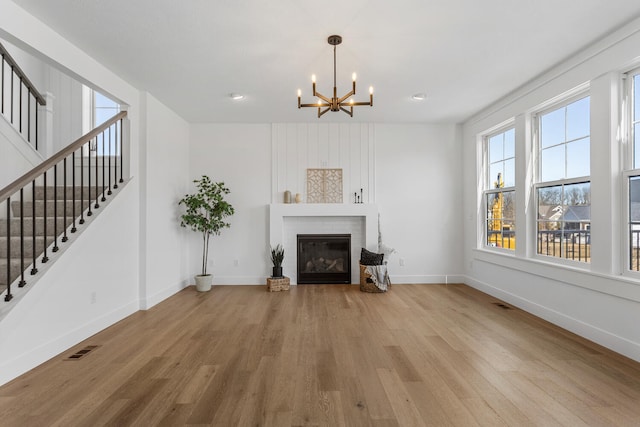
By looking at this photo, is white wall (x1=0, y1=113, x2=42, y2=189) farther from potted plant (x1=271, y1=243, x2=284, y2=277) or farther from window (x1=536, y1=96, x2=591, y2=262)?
window (x1=536, y1=96, x2=591, y2=262)

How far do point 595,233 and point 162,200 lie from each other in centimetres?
494

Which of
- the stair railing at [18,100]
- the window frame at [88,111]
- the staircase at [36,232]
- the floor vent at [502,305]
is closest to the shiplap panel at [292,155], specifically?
the window frame at [88,111]

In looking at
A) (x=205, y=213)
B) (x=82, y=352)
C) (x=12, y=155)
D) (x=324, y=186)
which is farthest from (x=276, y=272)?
(x=12, y=155)

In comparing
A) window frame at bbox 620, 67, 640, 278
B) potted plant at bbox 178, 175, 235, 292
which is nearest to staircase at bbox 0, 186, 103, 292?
potted plant at bbox 178, 175, 235, 292

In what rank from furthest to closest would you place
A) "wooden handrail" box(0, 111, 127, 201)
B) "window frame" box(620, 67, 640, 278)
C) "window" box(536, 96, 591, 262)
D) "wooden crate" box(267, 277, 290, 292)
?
1. "wooden crate" box(267, 277, 290, 292)
2. "window" box(536, 96, 591, 262)
3. "window frame" box(620, 67, 640, 278)
4. "wooden handrail" box(0, 111, 127, 201)

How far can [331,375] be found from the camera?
2.43 metres

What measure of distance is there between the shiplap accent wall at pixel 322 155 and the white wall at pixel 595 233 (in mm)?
2208

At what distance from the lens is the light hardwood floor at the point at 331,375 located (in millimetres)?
1952

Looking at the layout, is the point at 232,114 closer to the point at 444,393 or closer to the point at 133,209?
the point at 133,209

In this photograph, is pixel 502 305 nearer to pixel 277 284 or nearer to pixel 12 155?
pixel 277 284

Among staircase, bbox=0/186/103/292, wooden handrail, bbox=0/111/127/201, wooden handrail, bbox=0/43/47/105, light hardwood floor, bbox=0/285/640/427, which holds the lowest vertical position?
light hardwood floor, bbox=0/285/640/427

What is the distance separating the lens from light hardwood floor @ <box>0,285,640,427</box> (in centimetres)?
195

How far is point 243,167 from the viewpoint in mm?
5691

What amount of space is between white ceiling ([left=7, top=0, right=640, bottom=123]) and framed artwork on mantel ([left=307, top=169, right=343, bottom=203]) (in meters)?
1.52
